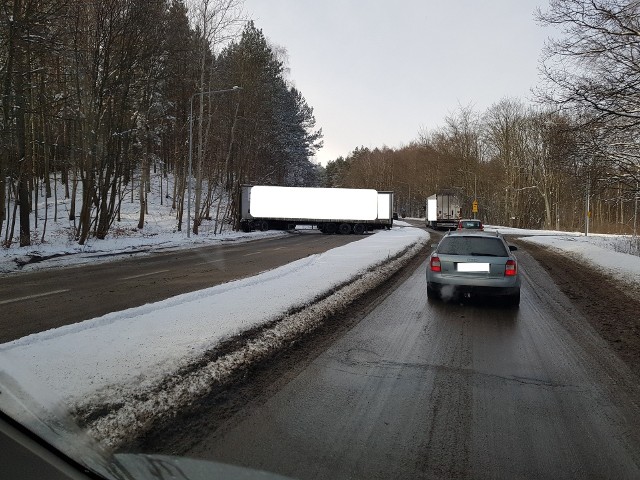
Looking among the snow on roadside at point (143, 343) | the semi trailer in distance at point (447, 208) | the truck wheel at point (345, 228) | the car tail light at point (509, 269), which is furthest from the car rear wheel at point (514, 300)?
the semi trailer in distance at point (447, 208)

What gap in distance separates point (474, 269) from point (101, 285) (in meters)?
8.32

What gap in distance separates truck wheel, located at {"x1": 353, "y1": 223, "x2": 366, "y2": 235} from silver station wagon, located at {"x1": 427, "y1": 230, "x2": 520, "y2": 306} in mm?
29510

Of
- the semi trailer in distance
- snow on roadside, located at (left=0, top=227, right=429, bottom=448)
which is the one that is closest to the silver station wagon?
snow on roadside, located at (left=0, top=227, right=429, bottom=448)

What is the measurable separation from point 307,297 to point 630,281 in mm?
8933

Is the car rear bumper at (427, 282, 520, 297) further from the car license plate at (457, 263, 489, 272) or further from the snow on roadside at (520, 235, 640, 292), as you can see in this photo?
the snow on roadside at (520, 235, 640, 292)

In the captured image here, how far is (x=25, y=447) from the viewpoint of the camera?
8.08ft

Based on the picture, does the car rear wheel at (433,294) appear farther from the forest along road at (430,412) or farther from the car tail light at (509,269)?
the forest along road at (430,412)

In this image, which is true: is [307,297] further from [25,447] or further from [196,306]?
[25,447]

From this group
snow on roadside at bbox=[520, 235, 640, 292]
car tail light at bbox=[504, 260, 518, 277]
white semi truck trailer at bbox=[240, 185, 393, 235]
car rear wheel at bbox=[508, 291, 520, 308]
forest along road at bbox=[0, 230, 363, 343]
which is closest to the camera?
forest along road at bbox=[0, 230, 363, 343]

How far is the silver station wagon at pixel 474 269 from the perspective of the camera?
8.45m

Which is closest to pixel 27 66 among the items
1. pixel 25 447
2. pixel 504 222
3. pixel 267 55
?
pixel 25 447

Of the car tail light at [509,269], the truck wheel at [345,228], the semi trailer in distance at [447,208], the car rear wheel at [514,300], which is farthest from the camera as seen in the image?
the semi trailer in distance at [447,208]

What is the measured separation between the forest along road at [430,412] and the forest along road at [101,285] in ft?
13.1

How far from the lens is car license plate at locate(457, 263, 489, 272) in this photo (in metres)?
8.50
